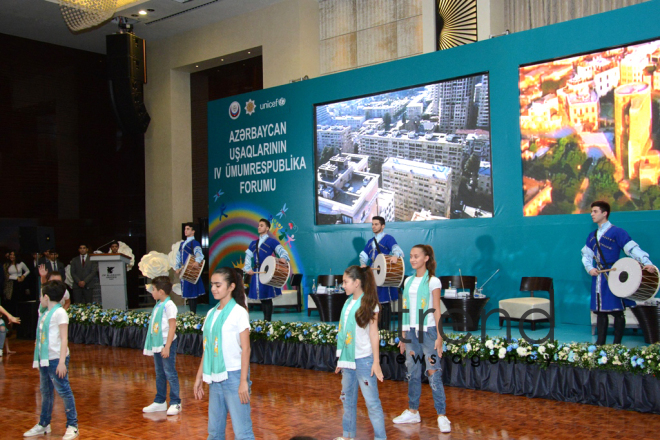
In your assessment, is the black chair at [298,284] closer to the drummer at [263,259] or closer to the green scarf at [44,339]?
the drummer at [263,259]

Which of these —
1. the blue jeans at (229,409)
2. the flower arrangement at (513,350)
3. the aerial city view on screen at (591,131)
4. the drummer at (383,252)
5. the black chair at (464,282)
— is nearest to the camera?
the blue jeans at (229,409)

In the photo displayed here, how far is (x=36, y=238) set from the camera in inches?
471

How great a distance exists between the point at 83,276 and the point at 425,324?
9490 millimetres

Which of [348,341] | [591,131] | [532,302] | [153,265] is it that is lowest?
[532,302]

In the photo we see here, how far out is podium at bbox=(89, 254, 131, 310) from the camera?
39.1 ft

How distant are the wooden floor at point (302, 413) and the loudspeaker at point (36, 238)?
4.87 meters

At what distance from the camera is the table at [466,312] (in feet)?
27.3

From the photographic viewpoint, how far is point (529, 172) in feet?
28.9

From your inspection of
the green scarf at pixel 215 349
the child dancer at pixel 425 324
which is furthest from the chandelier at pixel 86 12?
the child dancer at pixel 425 324

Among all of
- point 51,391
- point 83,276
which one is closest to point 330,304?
point 51,391

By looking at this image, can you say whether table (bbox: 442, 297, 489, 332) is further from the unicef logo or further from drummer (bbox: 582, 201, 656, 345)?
the unicef logo

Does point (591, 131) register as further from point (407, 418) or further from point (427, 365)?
point (407, 418)

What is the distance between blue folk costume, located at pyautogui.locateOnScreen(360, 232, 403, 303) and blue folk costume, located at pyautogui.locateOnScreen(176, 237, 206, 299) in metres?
2.62

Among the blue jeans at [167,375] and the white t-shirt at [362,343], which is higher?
the white t-shirt at [362,343]
